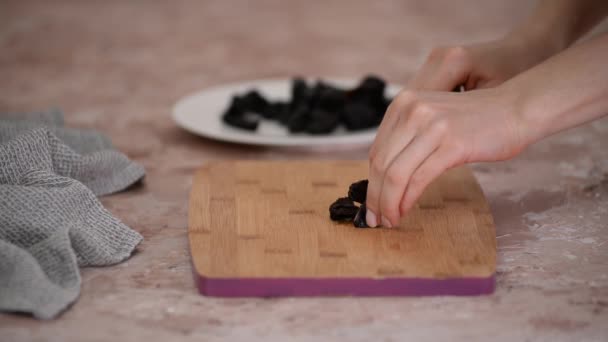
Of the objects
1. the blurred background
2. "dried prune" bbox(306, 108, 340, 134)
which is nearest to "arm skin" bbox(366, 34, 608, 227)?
"dried prune" bbox(306, 108, 340, 134)

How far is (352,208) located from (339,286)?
6.8 inches

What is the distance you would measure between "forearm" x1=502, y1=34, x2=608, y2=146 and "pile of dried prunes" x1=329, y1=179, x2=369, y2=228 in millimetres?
237

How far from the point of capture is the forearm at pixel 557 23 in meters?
1.34

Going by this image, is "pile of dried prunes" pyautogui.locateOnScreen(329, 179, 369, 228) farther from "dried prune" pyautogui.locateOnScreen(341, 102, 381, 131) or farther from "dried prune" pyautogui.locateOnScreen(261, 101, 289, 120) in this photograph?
"dried prune" pyautogui.locateOnScreen(261, 101, 289, 120)

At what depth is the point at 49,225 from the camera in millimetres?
1007

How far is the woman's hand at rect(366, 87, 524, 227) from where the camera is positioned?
0.96 m

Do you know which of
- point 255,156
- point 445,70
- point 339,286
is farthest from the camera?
point 255,156

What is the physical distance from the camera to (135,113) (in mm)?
1739

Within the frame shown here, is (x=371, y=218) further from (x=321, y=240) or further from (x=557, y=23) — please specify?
(x=557, y=23)

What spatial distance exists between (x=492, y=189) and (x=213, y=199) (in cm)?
47

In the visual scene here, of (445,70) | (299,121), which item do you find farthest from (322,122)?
(445,70)

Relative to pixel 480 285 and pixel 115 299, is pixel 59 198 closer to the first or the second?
pixel 115 299

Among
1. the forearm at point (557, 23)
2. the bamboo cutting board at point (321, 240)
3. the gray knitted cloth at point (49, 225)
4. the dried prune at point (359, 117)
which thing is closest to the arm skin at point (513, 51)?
the forearm at point (557, 23)

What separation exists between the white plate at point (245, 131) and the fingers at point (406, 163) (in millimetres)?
477
